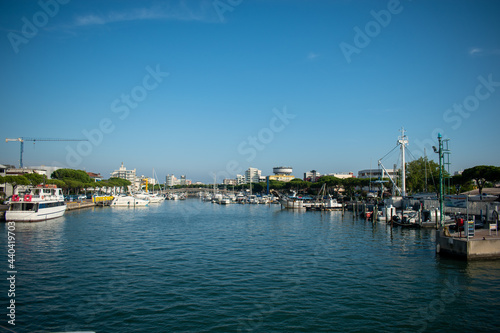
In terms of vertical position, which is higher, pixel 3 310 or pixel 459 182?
pixel 459 182

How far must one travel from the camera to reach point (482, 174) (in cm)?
6191

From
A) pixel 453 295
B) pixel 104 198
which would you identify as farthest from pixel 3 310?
pixel 104 198

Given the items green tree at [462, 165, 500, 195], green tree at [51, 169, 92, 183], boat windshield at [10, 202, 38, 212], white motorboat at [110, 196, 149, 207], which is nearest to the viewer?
boat windshield at [10, 202, 38, 212]

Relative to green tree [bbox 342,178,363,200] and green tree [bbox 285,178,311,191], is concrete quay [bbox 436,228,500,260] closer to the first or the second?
green tree [bbox 342,178,363,200]

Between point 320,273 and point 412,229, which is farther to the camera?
point 412,229

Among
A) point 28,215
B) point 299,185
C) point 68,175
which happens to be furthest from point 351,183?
point 28,215

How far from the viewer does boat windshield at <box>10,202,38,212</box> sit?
47.2 meters

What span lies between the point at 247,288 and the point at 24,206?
4303cm

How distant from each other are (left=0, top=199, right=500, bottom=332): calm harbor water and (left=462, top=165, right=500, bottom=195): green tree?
38.3 meters

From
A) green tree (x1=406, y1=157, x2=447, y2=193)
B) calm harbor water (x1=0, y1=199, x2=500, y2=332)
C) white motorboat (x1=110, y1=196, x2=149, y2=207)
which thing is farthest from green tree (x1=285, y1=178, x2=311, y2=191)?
calm harbor water (x1=0, y1=199, x2=500, y2=332)

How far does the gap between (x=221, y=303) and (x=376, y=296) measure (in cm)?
833

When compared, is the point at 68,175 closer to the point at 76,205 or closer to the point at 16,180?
the point at 76,205

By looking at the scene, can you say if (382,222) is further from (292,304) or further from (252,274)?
(292,304)

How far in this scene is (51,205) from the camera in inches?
2072
